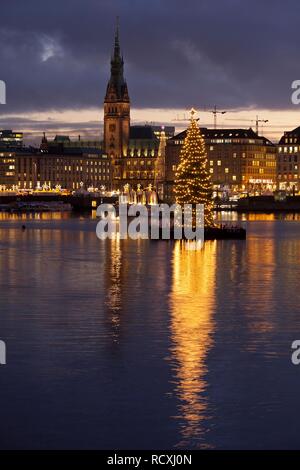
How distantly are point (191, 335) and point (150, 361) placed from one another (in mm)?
2910

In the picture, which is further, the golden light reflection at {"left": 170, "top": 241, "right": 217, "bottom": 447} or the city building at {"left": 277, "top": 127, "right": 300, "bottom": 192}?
the city building at {"left": 277, "top": 127, "right": 300, "bottom": 192}

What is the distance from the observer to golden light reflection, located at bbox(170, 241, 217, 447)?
49.3 ft

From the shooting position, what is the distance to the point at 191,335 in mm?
21078

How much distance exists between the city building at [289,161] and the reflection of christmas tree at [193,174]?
130 meters

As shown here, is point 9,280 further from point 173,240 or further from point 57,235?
point 57,235

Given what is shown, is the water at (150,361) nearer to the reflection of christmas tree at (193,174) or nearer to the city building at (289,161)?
the reflection of christmas tree at (193,174)

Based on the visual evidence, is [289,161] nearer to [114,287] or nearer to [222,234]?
[222,234]

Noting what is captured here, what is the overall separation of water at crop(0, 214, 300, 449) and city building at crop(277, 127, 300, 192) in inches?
6106

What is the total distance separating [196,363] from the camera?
1816cm

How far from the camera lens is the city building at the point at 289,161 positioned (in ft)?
617

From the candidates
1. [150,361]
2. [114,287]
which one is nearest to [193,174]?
[114,287]

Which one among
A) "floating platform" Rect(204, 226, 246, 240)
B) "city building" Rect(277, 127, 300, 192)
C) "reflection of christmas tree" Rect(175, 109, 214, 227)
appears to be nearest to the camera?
"reflection of christmas tree" Rect(175, 109, 214, 227)

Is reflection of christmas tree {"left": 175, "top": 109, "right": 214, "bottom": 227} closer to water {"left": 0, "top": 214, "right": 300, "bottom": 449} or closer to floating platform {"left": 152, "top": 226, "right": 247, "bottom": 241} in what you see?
floating platform {"left": 152, "top": 226, "right": 247, "bottom": 241}

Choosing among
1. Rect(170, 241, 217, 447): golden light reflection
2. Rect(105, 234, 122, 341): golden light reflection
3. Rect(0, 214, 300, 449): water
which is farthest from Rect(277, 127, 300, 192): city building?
Rect(0, 214, 300, 449): water
